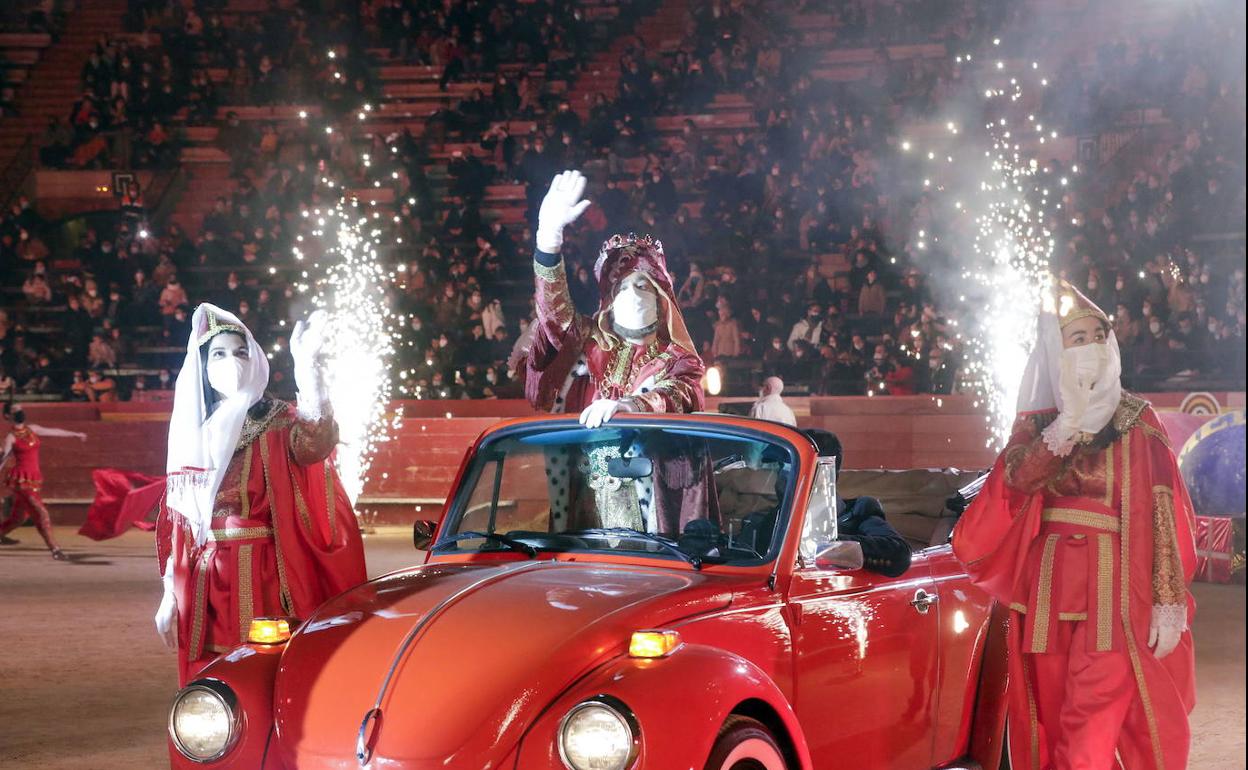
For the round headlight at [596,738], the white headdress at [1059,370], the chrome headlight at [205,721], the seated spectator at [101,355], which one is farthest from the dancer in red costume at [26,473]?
the round headlight at [596,738]

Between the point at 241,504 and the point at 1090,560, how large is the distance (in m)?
3.24

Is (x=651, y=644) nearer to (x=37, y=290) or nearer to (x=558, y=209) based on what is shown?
(x=558, y=209)

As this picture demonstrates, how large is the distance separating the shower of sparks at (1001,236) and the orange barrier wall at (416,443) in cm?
125

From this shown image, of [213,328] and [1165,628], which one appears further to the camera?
[213,328]

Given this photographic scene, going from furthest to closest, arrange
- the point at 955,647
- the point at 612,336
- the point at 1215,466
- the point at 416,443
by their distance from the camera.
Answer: the point at 416,443
the point at 1215,466
the point at 612,336
the point at 955,647

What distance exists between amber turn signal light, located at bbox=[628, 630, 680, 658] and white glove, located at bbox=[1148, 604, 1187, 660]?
2.08 meters

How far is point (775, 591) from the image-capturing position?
470 centimetres

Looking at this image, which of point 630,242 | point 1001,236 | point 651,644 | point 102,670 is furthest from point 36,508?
point 1001,236

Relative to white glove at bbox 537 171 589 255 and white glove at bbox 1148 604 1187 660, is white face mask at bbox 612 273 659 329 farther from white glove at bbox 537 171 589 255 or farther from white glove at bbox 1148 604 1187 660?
white glove at bbox 1148 604 1187 660

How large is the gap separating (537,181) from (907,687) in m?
21.8

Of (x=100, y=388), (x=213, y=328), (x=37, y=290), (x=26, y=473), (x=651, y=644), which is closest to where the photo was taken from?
(x=651, y=644)

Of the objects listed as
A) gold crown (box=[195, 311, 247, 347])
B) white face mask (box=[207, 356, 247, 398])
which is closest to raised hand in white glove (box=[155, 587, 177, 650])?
white face mask (box=[207, 356, 247, 398])

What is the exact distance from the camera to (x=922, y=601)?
5.46 metres

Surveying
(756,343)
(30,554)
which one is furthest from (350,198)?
(30,554)
